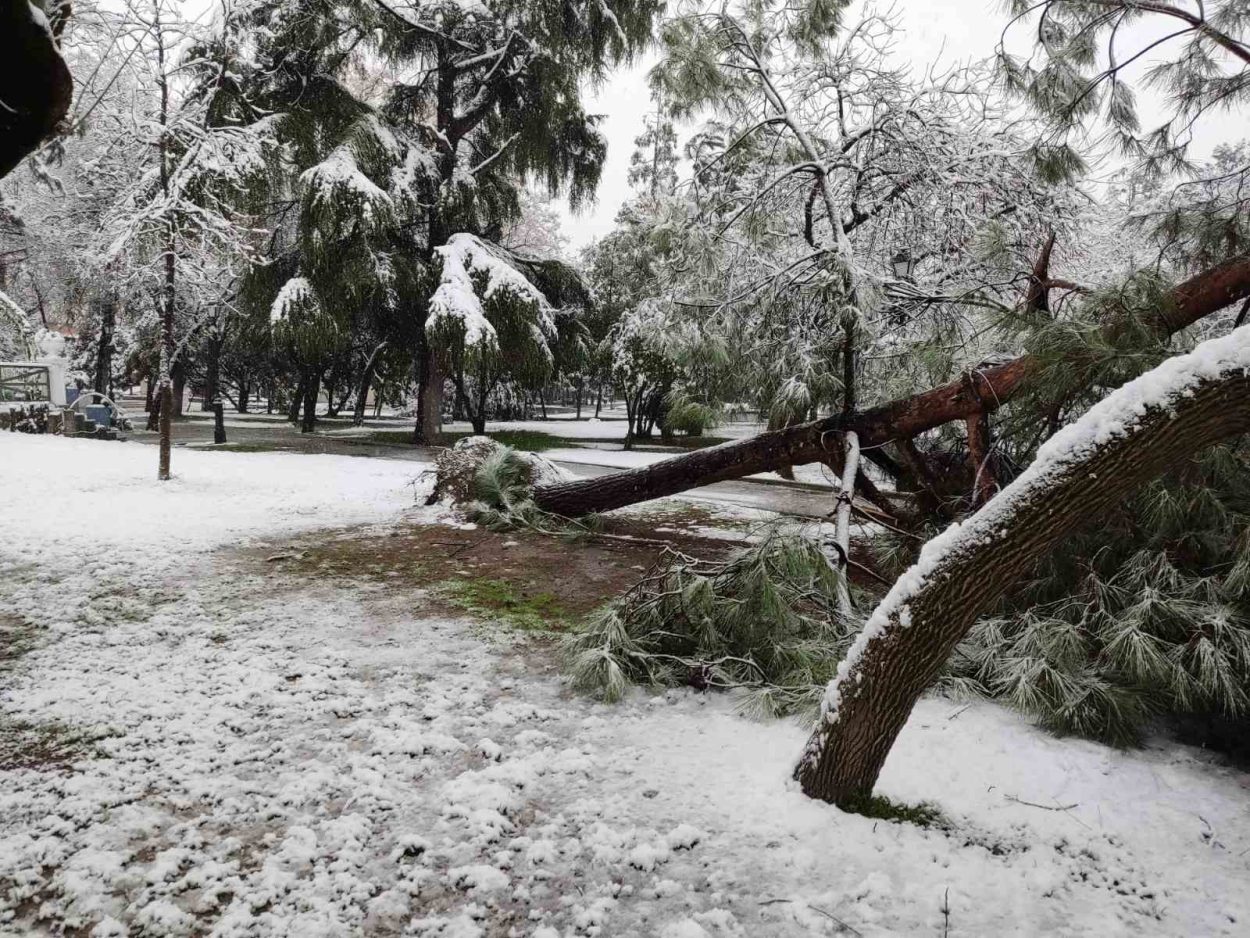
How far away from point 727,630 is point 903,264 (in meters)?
3.16

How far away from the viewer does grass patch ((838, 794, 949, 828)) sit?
6.66ft

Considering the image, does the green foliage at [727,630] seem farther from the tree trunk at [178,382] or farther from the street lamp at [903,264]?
the tree trunk at [178,382]

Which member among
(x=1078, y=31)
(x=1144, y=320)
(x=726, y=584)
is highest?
(x=1078, y=31)

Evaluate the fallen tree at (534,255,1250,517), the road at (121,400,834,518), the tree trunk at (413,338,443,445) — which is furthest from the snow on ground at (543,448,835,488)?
the fallen tree at (534,255,1250,517)

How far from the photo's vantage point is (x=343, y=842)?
1.89 m

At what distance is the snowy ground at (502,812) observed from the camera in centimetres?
167

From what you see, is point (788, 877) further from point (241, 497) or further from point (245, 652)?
point (241, 497)

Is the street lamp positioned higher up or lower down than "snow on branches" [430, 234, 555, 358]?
lower down

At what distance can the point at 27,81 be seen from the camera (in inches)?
61.3

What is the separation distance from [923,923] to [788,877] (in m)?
0.33

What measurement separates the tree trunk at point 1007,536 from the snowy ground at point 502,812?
0.26 m

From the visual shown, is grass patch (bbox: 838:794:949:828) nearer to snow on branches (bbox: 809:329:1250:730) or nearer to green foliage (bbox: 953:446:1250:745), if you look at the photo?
snow on branches (bbox: 809:329:1250:730)

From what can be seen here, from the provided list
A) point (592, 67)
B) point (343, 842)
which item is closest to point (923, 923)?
point (343, 842)

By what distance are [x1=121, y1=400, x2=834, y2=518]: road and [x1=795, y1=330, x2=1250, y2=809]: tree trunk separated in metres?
2.43
